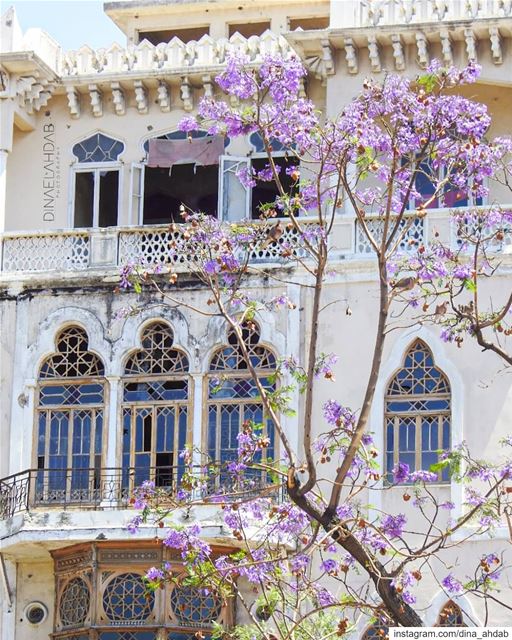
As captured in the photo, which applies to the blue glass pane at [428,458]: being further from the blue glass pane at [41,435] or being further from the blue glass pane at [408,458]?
the blue glass pane at [41,435]

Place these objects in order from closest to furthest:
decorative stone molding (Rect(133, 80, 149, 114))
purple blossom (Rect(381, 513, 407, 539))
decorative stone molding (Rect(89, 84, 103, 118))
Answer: purple blossom (Rect(381, 513, 407, 539)) → decorative stone molding (Rect(133, 80, 149, 114)) → decorative stone molding (Rect(89, 84, 103, 118))

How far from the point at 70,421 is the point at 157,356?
1.46m

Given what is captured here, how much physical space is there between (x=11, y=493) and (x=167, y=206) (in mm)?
5033

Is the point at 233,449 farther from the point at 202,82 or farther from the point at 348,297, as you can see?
the point at 202,82

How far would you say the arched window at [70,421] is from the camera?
98.0ft

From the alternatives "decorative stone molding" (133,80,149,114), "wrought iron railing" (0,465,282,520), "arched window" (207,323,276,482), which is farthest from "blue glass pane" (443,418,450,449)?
"decorative stone molding" (133,80,149,114)

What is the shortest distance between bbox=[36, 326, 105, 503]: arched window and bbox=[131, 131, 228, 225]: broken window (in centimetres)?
239

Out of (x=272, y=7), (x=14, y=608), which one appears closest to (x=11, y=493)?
(x=14, y=608)

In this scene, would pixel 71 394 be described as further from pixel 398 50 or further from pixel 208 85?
pixel 398 50

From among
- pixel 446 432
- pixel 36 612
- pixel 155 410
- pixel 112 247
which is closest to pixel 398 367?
pixel 446 432

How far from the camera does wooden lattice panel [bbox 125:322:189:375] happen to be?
99.0 ft

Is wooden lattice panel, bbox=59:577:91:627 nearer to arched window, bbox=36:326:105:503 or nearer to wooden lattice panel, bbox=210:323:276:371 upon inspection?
arched window, bbox=36:326:105:503

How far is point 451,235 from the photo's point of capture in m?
29.8

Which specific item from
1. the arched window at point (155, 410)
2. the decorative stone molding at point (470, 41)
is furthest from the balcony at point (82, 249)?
the decorative stone molding at point (470, 41)
